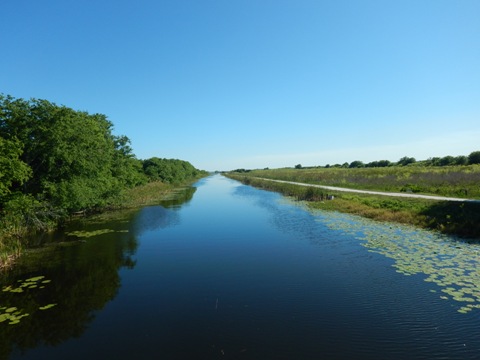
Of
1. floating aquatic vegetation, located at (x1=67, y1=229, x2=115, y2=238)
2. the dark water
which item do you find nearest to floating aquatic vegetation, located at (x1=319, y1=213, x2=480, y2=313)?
the dark water

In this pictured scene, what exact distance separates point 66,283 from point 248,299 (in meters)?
8.26

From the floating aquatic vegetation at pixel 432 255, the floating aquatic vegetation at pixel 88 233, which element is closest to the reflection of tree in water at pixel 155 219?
the floating aquatic vegetation at pixel 88 233

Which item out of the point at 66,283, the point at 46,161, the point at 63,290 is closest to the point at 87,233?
the point at 46,161

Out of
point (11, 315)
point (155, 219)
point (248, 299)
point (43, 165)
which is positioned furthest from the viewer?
point (155, 219)

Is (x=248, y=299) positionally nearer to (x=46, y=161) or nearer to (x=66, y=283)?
(x=66, y=283)

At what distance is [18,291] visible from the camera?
12.4m

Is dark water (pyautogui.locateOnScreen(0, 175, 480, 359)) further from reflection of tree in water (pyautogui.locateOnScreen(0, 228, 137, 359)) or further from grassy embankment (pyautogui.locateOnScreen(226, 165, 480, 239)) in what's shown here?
grassy embankment (pyautogui.locateOnScreen(226, 165, 480, 239))

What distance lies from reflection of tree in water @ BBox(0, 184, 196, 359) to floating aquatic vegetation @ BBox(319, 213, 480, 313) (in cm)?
1308

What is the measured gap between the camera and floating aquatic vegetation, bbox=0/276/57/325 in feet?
33.4

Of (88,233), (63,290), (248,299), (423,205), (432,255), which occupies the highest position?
(423,205)

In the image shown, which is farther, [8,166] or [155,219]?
[155,219]

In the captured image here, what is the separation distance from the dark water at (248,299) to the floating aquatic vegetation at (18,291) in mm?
78

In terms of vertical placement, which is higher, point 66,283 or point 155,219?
point 155,219

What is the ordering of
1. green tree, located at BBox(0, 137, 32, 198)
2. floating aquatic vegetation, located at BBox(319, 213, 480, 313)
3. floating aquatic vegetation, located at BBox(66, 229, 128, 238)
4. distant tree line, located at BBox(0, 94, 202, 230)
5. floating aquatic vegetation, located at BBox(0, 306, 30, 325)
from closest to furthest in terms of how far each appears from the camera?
floating aquatic vegetation, located at BBox(0, 306, 30, 325)
floating aquatic vegetation, located at BBox(319, 213, 480, 313)
green tree, located at BBox(0, 137, 32, 198)
distant tree line, located at BBox(0, 94, 202, 230)
floating aquatic vegetation, located at BBox(66, 229, 128, 238)
